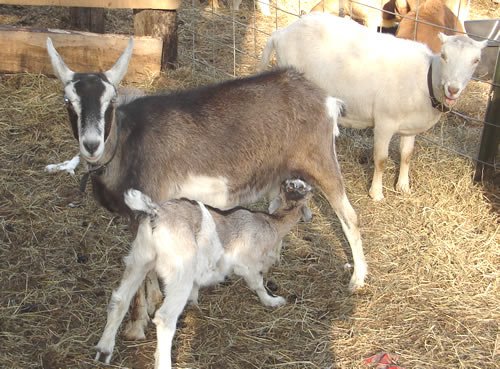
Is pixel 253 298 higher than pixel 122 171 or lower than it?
lower

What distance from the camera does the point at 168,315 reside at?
3.45 m

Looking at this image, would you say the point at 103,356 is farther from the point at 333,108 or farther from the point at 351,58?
the point at 351,58

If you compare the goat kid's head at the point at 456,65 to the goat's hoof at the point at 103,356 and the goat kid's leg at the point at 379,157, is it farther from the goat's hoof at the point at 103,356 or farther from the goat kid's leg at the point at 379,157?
the goat's hoof at the point at 103,356

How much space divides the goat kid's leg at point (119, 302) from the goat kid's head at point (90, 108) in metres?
0.62

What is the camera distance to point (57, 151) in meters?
5.91

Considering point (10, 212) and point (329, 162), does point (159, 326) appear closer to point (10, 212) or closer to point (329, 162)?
point (329, 162)

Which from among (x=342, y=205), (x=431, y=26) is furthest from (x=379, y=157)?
(x=431, y=26)

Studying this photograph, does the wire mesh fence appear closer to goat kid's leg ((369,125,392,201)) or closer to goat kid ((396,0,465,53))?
goat kid ((396,0,465,53))

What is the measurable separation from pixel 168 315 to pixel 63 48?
4081 mm

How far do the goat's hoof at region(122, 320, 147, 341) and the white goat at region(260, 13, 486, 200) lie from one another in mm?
2510

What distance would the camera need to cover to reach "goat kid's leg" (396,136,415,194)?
225 inches

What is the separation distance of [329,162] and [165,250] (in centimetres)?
146

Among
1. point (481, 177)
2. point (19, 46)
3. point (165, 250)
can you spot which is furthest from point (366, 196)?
point (19, 46)

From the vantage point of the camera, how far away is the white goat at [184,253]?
11.3 feet
